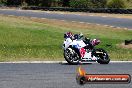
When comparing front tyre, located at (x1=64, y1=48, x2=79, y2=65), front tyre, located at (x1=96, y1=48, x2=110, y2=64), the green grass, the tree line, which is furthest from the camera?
the tree line

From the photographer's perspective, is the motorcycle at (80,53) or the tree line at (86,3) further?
the tree line at (86,3)

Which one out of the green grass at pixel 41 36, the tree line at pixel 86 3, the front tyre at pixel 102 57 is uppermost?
the front tyre at pixel 102 57

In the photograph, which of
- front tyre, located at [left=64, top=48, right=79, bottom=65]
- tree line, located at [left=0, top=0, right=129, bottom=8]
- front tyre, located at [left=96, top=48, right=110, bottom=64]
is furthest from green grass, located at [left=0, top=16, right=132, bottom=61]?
tree line, located at [left=0, top=0, right=129, bottom=8]

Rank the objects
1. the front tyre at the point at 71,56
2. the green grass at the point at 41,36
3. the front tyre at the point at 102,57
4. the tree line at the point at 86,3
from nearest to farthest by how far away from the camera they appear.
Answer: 1. the front tyre at the point at 71,56
2. the front tyre at the point at 102,57
3. the green grass at the point at 41,36
4. the tree line at the point at 86,3

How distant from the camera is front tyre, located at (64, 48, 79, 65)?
13148mm

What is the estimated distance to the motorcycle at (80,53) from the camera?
13.2 meters

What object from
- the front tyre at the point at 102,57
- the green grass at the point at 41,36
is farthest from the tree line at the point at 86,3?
the front tyre at the point at 102,57

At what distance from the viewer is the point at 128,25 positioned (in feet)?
117

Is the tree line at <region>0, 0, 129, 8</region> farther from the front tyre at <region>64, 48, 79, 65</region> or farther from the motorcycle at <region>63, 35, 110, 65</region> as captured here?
the front tyre at <region>64, 48, 79, 65</region>

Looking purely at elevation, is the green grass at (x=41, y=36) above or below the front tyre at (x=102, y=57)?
below

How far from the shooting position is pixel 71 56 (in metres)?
13.2

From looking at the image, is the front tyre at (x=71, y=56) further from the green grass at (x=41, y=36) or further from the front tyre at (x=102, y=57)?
the green grass at (x=41, y=36)

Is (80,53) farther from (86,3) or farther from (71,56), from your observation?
(86,3)

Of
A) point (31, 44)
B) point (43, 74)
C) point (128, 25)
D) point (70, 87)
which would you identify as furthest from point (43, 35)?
point (70, 87)
